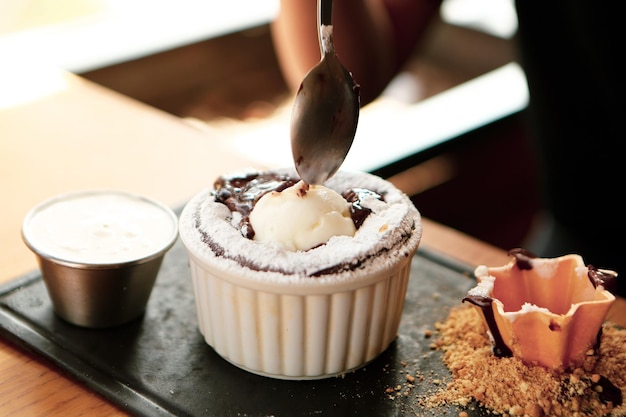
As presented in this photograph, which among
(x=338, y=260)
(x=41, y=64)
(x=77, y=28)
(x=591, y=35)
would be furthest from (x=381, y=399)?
(x=77, y=28)

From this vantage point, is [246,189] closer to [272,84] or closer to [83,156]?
[83,156]

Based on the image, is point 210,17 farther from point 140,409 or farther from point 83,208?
point 140,409

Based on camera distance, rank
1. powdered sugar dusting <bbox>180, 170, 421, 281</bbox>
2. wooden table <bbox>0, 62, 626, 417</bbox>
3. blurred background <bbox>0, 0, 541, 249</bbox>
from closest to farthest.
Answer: powdered sugar dusting <bbox>180, 170, 421, 281</bbox>, wooden table <bbox>0, 62, 626, 417</bbox>, blurred background <bbox>0, 0, 541, 249</bbox>

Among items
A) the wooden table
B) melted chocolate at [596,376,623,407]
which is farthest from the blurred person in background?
melted chocolate at [596,376,623,407]

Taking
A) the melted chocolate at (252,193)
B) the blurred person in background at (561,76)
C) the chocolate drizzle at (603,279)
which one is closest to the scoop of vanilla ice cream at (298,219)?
the melted chocolate at (252,193)

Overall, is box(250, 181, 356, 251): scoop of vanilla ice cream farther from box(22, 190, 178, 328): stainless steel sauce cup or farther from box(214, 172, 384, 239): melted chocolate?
box(22, 190, 178, 328): stainless steel sauce cup

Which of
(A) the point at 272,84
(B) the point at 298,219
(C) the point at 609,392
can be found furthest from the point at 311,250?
(A) the point at 272,84
